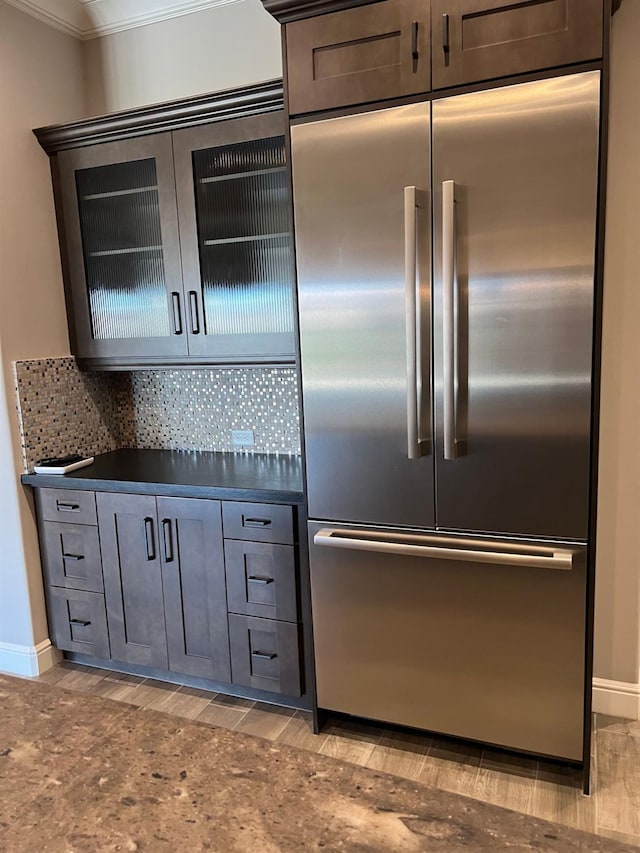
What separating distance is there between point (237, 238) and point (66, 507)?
1364mm

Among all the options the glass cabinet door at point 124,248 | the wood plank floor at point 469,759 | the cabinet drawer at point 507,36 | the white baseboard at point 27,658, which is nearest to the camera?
the cabinet drawer at point 507,36

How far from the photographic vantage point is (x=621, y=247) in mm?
2312

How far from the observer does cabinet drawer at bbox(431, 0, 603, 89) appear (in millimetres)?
1791

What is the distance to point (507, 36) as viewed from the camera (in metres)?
1.86

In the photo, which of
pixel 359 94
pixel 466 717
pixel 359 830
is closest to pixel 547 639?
pixel 466 717

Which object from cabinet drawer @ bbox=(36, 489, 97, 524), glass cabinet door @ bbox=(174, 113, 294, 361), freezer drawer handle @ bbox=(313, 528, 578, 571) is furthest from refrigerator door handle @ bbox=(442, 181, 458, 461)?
cabinet drawer @ bbox=(36, 489, 97, 524)

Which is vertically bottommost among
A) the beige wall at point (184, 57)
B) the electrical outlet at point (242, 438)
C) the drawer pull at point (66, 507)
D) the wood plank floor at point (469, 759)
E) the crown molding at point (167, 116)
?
the wood plank floor at point (469, 759)

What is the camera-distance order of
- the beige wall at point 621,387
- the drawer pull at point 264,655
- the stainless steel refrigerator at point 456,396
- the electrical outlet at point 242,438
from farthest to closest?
the electrical outlet at point 242,438 → the drawer pull at point 264,655 → the beige wall at point 621,387 → the stainless steel refrigerator at point 456,396

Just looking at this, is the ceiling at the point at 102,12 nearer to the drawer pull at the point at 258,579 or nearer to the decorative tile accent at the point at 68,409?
the decorative tile accent at the point at 68,409

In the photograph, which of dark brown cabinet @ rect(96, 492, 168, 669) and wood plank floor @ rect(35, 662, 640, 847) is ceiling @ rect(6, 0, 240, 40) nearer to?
dark brown cabinet @ rect(96, 492, 168, 669)

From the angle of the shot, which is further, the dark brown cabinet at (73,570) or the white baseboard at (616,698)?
the dark brown cabinet at (73,570)

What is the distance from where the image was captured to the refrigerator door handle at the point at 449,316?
6.43 ft

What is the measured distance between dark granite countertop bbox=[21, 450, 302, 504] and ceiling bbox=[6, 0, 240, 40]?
1.98 metres

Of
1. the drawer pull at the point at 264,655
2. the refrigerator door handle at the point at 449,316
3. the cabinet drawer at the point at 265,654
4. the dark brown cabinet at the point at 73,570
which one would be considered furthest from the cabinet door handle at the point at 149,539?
the refrigerator door handle at the point at 449,316
